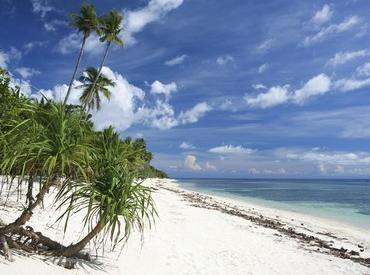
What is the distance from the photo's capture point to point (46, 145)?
612 centimetres

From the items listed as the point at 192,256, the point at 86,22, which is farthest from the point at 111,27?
the point at 192,256

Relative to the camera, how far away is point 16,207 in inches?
433

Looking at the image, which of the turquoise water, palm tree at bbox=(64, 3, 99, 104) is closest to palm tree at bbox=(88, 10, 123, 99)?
palm tree at bbox=(64, 3, 99, 104)

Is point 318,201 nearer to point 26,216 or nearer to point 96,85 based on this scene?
point 96,85

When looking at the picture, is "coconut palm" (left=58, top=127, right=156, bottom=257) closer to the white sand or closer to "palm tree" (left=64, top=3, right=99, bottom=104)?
the white sand

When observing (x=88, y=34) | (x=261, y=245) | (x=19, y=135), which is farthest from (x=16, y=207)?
(x=88, y=34)

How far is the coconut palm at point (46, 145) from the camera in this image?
5984mm

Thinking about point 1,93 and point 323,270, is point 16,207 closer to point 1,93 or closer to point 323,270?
point 1,93

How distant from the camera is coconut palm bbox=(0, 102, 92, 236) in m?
5.98

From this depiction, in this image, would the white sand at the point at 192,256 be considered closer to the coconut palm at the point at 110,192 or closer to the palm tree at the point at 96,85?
the coconut palm at the point at 110,192

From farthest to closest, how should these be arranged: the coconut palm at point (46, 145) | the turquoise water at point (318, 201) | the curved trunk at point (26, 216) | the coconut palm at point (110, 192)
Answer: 1. the turquoise water at point (318, 201)
2. the coconut palm at point (110, 192)
3. the curved trunk at point (26, 216)
4. the coconut palm at point (46, 145)

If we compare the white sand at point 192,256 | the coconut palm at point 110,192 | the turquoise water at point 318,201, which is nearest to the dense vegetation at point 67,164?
the coconut palm at point 110,192

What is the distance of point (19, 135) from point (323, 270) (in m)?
8.09

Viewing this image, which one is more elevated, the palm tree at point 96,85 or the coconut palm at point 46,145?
the palm tree at point 96,85
